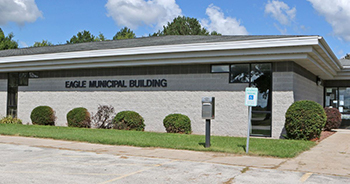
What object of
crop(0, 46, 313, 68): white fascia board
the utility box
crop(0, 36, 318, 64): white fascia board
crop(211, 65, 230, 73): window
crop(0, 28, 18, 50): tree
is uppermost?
crop(0, 28, 18, 50): tree

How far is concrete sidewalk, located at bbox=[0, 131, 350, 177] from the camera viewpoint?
901cm

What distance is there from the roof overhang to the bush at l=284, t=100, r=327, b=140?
2036 mm

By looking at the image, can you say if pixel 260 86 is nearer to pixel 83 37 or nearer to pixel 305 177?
pixel 305 177

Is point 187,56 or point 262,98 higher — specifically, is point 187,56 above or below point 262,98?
above

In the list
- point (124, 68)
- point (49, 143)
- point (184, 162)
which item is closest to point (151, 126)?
point (124, 68)

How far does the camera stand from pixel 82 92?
798 inches

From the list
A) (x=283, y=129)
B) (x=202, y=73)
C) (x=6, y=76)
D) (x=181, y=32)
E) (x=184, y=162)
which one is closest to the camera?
(x=184, y=162)

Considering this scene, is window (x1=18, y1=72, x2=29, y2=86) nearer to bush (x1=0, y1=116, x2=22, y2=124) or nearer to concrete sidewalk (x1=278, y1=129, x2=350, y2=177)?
bush (x1=0, y1=116, x2=22, y2=124)

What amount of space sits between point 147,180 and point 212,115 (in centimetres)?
472

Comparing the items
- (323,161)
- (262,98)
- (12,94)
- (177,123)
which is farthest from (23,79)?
(323,161)

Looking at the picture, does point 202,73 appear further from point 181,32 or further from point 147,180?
point 181,32

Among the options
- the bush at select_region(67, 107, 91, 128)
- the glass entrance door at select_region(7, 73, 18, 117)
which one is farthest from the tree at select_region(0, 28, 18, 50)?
the bush at select_region(67, 107, 91, 128)

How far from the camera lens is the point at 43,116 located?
2048 centimetres

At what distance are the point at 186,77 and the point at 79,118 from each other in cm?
601
